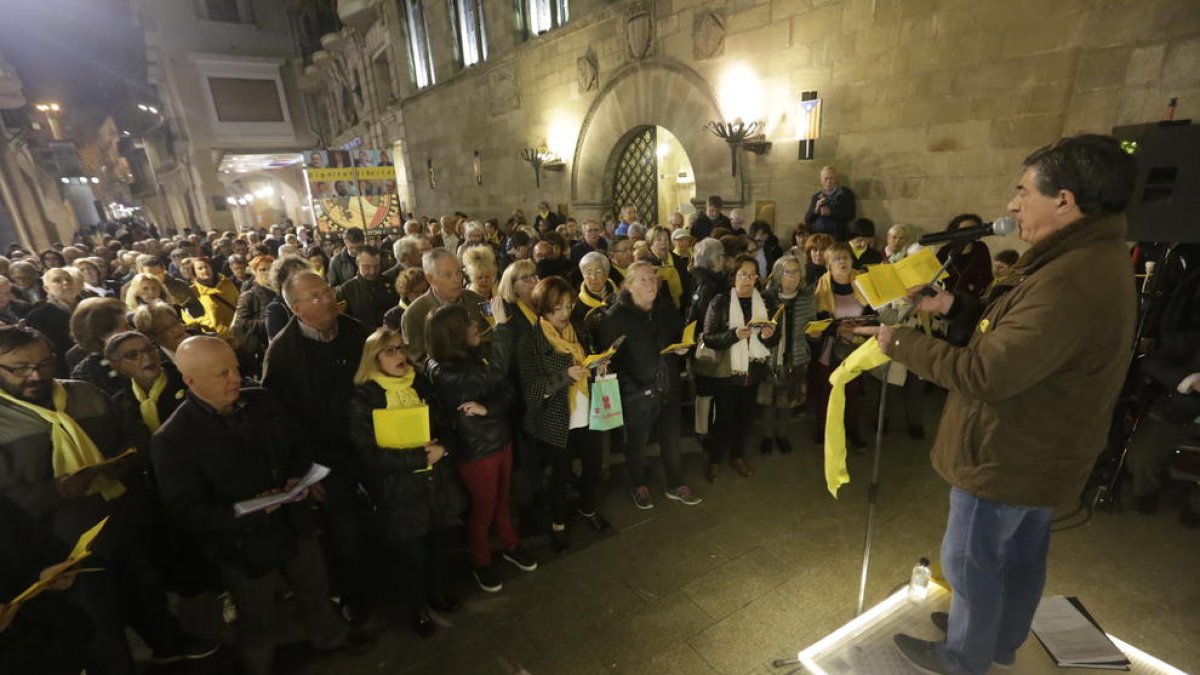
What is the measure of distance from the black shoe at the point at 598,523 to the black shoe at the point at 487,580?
77cm

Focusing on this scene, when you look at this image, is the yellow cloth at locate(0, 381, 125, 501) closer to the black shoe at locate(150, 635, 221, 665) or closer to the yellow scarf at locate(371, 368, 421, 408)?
the black shoe at locate(150, 635, 221, 665)

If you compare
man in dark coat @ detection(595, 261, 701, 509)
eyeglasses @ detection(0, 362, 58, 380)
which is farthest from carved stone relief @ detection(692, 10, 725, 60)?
eyeglasses @ detection(0, 362, 58, 380)

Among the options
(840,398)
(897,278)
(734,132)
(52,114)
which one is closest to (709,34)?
(734,132)

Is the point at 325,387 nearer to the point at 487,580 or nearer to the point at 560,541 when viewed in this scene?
the point at 487,580

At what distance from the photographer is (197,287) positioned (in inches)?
229

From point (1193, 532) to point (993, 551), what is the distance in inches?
116

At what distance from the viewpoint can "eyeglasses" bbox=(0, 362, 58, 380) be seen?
221 cm

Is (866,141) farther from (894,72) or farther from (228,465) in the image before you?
(228,465)

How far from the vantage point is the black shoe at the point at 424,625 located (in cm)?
291

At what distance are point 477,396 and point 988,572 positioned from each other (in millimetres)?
2528

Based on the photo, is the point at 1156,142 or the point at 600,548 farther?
the point at 600,548

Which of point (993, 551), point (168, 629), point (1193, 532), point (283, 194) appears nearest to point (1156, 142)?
point (1193, 532)

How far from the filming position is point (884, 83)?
6.31 m

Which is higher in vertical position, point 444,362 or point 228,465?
point 444,362
